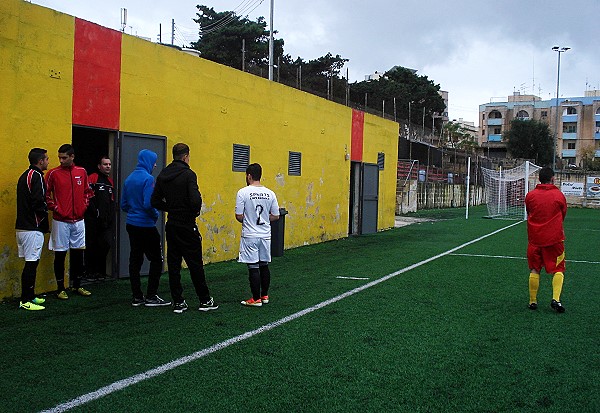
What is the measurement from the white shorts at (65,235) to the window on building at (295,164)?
23.9 ft

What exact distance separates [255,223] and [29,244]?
268 cm

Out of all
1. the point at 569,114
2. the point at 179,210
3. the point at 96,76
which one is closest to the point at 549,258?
the point at 179,210

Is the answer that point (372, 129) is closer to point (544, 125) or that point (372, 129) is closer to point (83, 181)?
point (83, 181)

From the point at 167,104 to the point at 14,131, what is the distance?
309 centimetres

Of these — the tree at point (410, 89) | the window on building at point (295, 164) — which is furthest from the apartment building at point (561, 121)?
the window on building at point (295, 164)

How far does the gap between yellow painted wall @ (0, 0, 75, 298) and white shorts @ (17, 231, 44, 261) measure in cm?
52

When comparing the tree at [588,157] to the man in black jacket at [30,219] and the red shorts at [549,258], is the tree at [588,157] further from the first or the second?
the man in black jacket at [30,219]

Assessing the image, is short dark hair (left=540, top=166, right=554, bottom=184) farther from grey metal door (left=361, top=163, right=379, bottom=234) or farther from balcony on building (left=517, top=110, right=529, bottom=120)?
balcony on building (left=517, top=110, right=529, bottom=120)

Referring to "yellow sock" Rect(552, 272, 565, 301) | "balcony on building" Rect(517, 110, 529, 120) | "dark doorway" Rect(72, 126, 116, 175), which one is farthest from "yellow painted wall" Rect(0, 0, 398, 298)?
"balcony on building" Rect(517, 110, 529, 120)

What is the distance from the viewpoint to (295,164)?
14.8 metres

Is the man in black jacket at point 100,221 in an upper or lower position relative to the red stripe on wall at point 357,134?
lower

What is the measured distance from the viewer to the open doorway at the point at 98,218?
8.77 m

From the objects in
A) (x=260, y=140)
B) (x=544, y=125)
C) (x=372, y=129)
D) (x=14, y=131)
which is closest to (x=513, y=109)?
(x=544, y=125)

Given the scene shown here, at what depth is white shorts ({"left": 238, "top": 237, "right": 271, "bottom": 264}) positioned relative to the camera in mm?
7594
